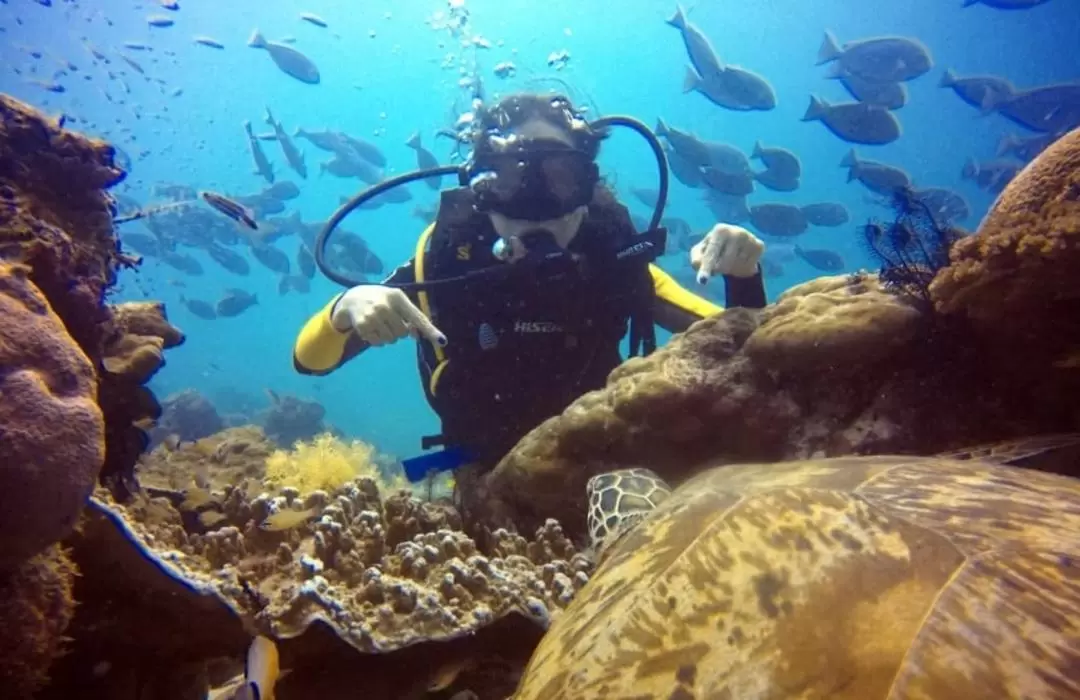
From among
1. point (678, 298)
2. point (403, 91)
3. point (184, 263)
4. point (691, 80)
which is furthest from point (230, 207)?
point (403, 91)

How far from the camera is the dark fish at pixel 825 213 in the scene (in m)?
13.5

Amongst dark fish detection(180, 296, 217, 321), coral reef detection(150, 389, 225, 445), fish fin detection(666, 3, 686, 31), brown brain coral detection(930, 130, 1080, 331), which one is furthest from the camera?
dark fish detection(180, 296, 217, 321)

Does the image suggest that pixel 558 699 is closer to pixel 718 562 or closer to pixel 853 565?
pixel 718 562

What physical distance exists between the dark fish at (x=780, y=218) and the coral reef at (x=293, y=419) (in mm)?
14170

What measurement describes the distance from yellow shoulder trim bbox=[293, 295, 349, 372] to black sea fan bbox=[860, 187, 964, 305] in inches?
132

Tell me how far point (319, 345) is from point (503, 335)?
53.9 inches

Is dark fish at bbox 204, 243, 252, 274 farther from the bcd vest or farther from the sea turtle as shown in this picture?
the sea turtle

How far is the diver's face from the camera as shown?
4531mm

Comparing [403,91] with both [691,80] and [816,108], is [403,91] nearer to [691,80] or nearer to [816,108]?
[691,80]

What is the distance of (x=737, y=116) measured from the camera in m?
87.3

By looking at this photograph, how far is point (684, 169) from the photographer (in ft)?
41.7

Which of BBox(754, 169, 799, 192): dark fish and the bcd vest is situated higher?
BBox(754, 169, 799, 192): dark fish

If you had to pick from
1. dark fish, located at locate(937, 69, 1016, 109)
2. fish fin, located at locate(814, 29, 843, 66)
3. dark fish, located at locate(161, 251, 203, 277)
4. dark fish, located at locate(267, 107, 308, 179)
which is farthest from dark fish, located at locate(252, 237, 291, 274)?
dark fish, located at locate(937, 69, 1016, 109)

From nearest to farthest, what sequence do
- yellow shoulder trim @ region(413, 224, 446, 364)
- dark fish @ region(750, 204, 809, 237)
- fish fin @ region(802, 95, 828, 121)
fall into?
yellow shoulder trim @ region(413, 224, 446, 364) → fish fin @ region(802, 95, 828, 121) → dark fish @ region(750, 204, 809, 237)
